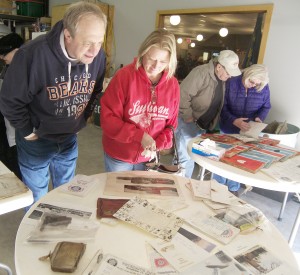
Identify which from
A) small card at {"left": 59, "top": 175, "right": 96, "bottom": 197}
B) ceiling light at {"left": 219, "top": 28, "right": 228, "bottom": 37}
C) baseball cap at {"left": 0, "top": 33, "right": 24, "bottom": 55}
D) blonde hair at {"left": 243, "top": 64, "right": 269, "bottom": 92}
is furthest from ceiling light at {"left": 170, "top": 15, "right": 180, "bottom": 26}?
small card at {"left": 59, "top": 175, "right": 96, "bottom": 197}

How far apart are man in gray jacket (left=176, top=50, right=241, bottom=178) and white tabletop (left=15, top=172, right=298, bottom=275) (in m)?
1.31

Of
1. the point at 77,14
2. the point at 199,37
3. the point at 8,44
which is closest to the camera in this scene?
the point at 77,14

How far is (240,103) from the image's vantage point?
7.97 ft

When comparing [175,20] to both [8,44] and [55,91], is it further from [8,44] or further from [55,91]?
[55,91]

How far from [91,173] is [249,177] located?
6.16 ft

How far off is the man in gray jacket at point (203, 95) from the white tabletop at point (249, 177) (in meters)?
0.78

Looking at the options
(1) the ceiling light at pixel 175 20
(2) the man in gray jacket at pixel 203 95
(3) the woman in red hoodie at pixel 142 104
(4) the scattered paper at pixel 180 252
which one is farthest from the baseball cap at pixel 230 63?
(1) the ceiling light at pixel 175 20

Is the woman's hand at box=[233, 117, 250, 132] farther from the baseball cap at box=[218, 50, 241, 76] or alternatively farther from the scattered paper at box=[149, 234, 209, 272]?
the scattered paper at box=[149, 234, 209, 272]

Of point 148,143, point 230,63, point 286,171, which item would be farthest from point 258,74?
point 148,143

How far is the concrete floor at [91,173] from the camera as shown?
6.16 feet

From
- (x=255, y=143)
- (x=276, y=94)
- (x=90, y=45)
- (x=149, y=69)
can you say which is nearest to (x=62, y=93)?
(x=90, y=45)

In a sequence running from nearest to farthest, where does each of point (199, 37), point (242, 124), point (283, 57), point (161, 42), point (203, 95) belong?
point (161, 42), point (242, 124), point (203, 95), point (283, 57), point (199, 37)

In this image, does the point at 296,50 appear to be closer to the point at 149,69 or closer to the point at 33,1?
the point at 149,69

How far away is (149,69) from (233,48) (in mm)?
2160
